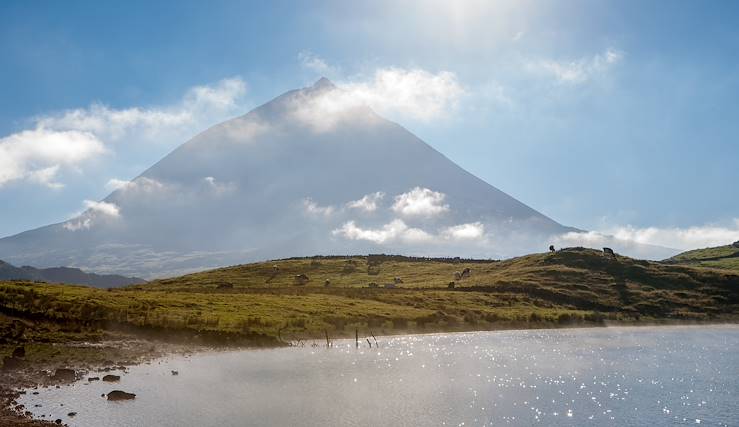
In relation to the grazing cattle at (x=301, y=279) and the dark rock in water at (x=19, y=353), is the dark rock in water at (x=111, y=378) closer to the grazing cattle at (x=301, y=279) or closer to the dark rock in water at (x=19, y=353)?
the dark rock in water at (x=19, y=353)

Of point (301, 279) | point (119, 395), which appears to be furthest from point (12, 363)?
point (301, 279)

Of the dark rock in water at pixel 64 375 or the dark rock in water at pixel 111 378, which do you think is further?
the dark rock in water at pixel 111 378

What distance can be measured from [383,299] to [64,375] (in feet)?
228

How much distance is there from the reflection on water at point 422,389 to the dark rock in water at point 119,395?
531mm

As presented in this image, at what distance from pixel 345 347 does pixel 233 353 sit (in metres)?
13.4

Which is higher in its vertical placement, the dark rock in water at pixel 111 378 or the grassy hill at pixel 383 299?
the grassy hill at pixel 383 299

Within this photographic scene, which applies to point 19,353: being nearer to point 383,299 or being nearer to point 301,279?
point 383,299

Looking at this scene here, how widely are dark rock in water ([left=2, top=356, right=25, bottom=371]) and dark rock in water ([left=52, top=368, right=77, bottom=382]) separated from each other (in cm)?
355

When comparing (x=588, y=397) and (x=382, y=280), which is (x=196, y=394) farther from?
(x=382, y=280)

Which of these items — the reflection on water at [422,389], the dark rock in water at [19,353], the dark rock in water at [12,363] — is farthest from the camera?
the dark rock in water at [19,353]

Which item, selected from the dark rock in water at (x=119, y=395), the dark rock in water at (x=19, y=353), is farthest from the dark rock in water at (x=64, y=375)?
the dark rock in water at (x=119, y=395)

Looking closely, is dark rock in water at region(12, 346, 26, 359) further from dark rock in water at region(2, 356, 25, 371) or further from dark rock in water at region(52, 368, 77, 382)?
dark rock in water at region(52, 368, 77, 382)

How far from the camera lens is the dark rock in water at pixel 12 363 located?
147ft

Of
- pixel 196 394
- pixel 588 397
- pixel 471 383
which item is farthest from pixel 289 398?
pixel 588 397
